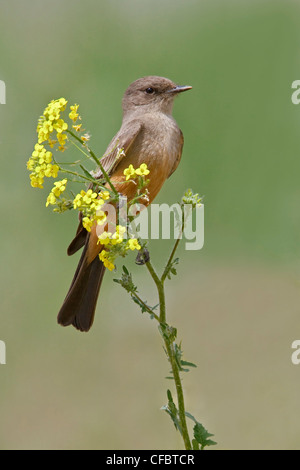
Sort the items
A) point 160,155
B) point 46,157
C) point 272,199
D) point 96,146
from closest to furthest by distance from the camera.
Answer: point 46,157
point 160,155
point 96,146
point 272,199

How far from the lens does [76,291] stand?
3.05m

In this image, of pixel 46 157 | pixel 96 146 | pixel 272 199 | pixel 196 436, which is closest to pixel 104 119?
pixel 96 146

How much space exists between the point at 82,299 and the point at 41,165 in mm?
1136

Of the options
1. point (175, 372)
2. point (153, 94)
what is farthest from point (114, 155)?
point (175, 372)

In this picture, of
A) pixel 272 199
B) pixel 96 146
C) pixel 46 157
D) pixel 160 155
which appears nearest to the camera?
pixel 46 157

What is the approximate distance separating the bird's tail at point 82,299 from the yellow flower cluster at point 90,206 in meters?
1.07

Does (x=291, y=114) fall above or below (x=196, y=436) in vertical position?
above

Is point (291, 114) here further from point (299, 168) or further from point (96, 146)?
point (96, 146)

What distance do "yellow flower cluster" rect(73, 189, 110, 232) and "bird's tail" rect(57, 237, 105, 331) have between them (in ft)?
3.51

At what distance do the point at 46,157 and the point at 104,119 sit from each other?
2.01 meters

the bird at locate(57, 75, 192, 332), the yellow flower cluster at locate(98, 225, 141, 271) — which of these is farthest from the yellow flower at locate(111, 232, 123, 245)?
the bird at locate(57, 75, 192, 332)

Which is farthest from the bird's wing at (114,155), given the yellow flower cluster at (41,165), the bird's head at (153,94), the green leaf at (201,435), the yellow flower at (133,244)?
the green leaf at (201,435)

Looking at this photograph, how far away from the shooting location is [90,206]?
6.33 feet

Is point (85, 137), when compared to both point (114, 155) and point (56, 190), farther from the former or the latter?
point (114, 155)
